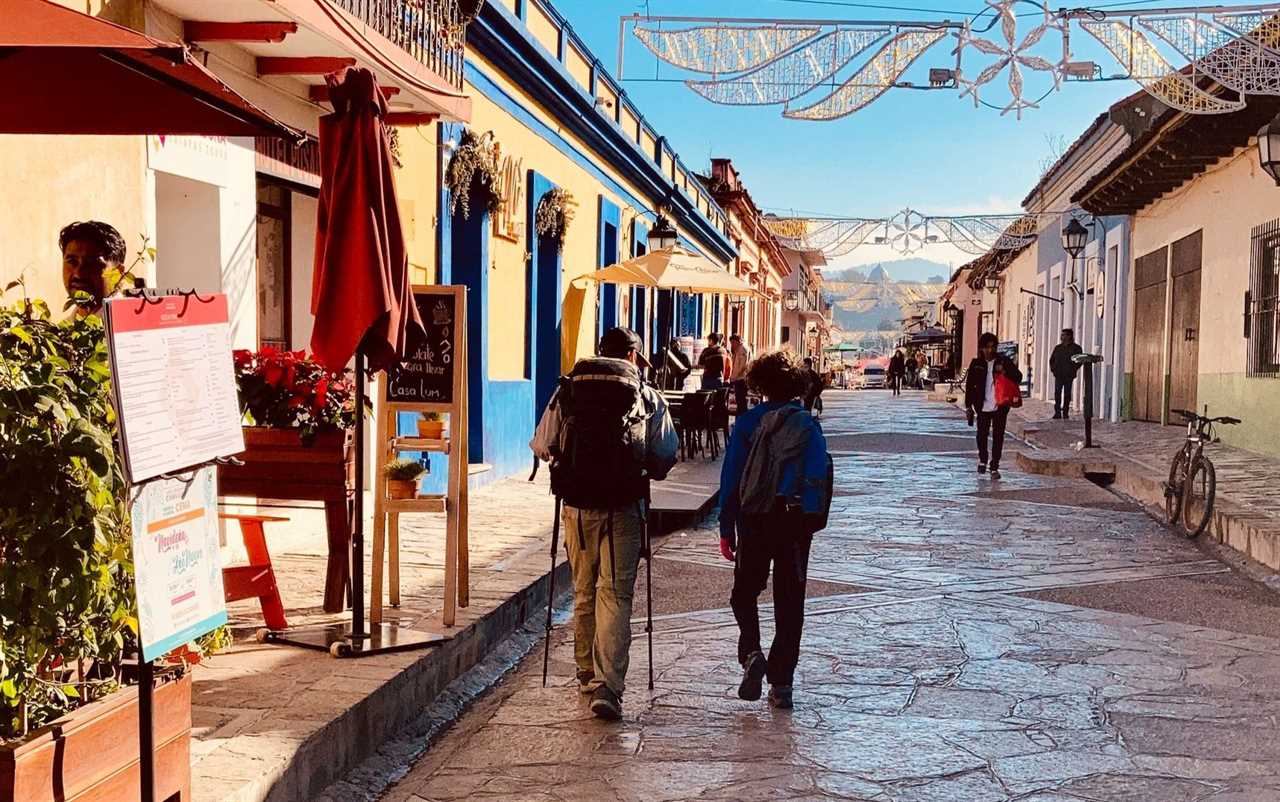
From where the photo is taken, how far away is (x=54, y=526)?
285 cm

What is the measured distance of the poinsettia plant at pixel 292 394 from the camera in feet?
19.7

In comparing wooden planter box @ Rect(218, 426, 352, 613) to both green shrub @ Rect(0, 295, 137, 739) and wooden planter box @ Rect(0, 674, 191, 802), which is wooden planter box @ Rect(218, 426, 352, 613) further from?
green shrub @ Rect(0, 295, 137, 739)

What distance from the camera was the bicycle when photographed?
32.7 ft

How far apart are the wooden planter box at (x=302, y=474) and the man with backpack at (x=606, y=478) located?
1.24 meters

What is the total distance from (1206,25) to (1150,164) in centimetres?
632

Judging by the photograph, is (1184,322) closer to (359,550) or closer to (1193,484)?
(1193,484)

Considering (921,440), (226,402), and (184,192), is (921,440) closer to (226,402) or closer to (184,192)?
(184,192)

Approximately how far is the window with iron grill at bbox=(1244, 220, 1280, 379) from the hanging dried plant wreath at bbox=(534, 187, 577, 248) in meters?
8.46

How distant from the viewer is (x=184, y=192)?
7297 mm

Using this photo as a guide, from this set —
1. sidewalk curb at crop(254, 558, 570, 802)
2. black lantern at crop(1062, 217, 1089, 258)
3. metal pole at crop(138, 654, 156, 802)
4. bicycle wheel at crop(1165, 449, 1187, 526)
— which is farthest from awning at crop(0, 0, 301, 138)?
black lantern at crop(1062, 217, 1089, 258)

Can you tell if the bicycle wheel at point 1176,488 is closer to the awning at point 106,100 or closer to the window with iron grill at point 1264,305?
the window with iron grill at point 1264,305

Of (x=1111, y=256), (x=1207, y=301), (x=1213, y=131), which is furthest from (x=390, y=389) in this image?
(x=1111, y=256)

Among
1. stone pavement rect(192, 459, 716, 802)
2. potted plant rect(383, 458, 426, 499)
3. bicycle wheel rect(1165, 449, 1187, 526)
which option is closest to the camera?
stone pavement rect(192, 459, 716, 802)

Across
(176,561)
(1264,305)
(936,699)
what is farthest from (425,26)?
(1264,305)
